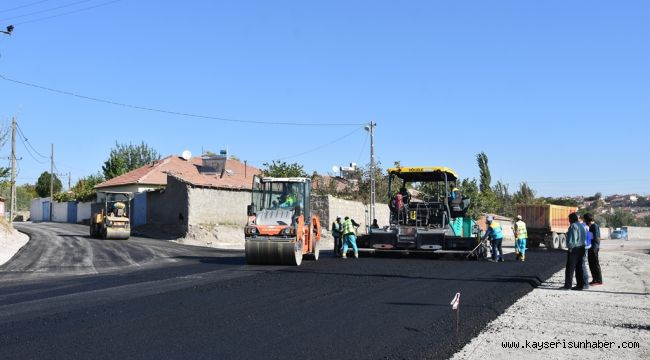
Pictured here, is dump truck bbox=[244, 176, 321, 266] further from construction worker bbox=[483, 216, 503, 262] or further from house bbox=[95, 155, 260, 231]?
house bbox=[95, 155, 260, 231]

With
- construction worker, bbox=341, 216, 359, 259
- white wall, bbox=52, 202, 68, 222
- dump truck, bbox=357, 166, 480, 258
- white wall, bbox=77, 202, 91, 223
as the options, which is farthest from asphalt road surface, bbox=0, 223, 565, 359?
white wall, bbox=52, 202, 68, 222

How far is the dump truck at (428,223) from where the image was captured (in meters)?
21.1

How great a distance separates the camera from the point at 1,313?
31.3 feet

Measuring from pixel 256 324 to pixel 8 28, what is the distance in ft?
56.5

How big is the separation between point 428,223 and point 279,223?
651 centimetres

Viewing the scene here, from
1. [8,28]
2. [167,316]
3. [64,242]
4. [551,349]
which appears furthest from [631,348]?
[64,242]

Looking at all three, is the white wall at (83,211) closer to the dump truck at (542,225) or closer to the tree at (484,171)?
the dump truck at (542,225)

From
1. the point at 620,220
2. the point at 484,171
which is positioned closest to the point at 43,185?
the point at 484,171

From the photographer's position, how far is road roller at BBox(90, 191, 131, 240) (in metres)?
28.2

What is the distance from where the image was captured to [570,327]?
9.11 meters

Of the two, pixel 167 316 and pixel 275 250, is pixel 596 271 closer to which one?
pixel 275 250

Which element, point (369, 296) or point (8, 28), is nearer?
point (369, 296)

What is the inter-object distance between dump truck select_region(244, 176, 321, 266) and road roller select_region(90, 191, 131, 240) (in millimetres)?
12216

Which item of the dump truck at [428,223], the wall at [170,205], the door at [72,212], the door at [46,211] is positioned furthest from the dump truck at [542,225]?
the door at [46,211]
